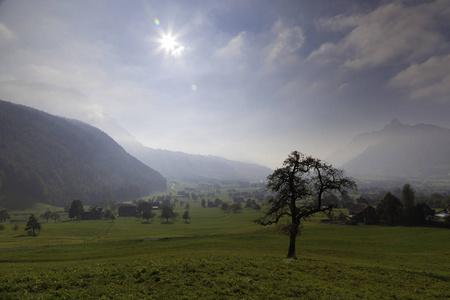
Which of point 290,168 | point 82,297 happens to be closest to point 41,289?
point 82,297

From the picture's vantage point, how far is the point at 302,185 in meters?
30.4

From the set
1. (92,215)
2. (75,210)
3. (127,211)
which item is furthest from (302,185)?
(127,211)

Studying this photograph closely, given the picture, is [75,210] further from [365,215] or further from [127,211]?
[365,215]

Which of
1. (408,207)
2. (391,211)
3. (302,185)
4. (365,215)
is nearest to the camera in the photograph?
(302,185)

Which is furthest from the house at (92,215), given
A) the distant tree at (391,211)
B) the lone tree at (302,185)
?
the distant tree at (391,211)

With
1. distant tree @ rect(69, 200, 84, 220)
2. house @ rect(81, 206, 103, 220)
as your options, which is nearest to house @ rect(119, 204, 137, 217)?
house @ rect(81, 206, 103, 220)

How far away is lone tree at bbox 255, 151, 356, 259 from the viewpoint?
94.1 feet

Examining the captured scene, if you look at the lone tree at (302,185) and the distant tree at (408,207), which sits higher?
the lone tree at (302,185)

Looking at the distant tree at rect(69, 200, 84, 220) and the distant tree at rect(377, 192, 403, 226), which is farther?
the distant tree at rect(69, 200, 84, 220)

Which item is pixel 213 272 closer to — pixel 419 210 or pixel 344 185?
pixel 344 185

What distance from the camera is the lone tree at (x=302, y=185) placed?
28688 mm

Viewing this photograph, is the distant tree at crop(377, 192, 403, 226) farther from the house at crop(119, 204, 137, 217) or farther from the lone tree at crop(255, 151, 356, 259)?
the house at crop(119, 204, 137, 217)

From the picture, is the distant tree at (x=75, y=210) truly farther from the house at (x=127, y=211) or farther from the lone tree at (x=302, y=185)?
the lone tree at (x=302, y=185)

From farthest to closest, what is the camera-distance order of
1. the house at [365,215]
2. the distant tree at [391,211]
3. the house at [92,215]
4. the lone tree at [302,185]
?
the house at [92,215] → the house at [365,215] → the distant tree at [391,211] → the lone tree at [302,185]
